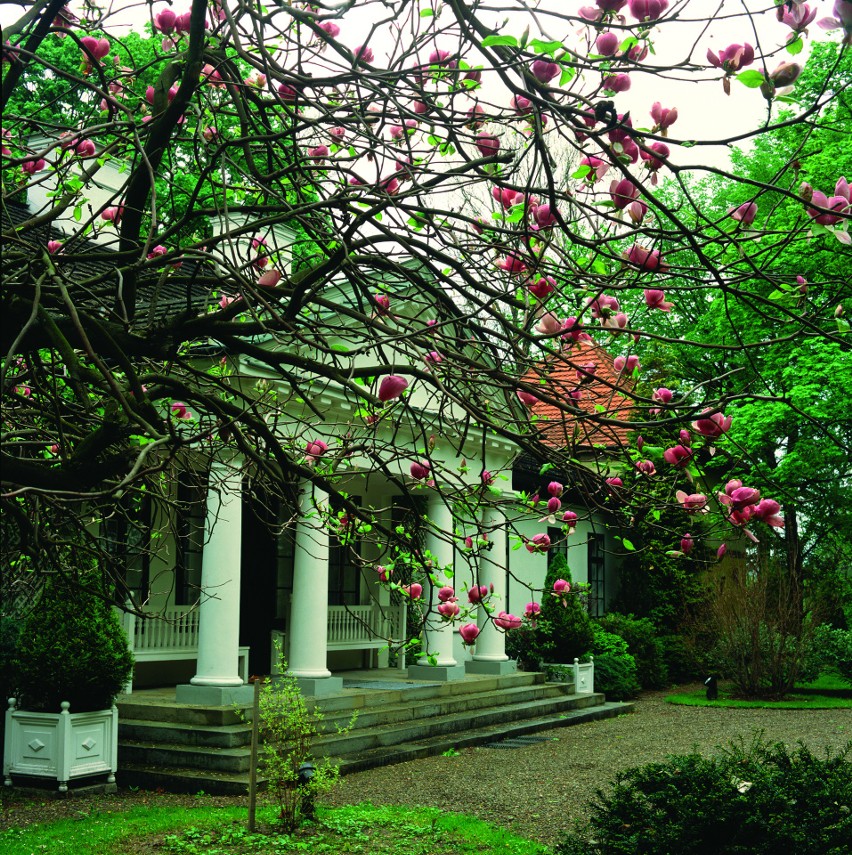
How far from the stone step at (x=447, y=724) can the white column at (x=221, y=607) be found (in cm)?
152

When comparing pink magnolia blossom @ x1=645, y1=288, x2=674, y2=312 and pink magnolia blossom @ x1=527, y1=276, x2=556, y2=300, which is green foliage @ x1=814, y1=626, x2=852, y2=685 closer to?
pink magnolia blossom @ x1=645, y1=288, x2=674, y2=312

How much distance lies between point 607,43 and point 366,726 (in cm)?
1166

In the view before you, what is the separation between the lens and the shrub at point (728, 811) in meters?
5.22

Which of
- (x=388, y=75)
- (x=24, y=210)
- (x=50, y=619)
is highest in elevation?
(x=24, y=210)

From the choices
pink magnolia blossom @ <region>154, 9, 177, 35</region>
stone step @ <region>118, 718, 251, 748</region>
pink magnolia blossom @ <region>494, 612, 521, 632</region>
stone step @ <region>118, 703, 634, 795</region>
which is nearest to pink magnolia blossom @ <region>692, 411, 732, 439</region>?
pink magnolia blossom @ <region>494, 612, 521, 632</region>

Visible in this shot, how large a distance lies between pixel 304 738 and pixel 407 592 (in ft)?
11.5

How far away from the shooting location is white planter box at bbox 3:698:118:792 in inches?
400

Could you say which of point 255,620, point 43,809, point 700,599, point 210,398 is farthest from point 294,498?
point 700,599

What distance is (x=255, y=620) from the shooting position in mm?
16938

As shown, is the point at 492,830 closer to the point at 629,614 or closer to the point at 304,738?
the point at 304,738

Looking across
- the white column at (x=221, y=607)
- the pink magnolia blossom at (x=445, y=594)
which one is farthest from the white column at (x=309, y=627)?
the pink magnolia blossom at (x=445, y=594)

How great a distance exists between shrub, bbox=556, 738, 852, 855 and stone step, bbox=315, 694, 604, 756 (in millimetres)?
6266

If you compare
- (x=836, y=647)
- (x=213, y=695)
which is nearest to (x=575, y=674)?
(x=836, y=647)

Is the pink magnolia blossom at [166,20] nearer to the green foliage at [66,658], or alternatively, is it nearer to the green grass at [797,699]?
the green foliage at [66,658]
